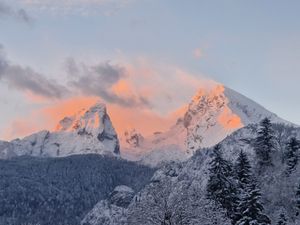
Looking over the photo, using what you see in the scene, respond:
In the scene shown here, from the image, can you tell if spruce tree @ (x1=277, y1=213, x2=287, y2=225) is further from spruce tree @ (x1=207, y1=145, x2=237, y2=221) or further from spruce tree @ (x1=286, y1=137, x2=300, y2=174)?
spruce tree @ (x1=286, y1=137, x2=300, y2=174)

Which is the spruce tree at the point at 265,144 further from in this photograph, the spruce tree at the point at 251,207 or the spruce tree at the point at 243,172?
the spruce tree at the point at 251,207

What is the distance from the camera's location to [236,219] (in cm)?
6831

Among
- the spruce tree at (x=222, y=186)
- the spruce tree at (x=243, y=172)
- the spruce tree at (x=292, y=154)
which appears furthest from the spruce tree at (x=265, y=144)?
the spruce tree at (x=243, y=172)

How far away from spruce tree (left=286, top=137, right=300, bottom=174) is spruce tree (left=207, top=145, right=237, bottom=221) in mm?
15670

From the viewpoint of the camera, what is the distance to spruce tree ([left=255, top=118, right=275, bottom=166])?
91.5 m

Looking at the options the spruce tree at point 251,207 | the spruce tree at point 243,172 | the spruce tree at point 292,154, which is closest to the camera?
the spruce tree at point 251,207

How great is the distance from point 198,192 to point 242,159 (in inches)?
543

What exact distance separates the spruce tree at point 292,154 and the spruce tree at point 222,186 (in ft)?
51.4

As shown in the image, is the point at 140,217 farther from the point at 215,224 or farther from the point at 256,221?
the point at 256,221

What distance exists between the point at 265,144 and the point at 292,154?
4383 millimetres

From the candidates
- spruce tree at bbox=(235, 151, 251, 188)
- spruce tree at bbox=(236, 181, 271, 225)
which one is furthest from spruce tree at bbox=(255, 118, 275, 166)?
spruce tree at bbox=(236, 181, 271, 225)

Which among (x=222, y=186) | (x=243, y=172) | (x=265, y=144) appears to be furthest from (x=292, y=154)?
(x=222, y=186)

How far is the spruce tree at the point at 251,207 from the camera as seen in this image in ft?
208

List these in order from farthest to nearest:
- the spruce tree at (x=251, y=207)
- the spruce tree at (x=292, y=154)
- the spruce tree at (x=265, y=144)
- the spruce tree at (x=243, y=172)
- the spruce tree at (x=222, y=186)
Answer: the spruce tree at (x=292, y=154) < the spruce tree at (x=265, y=144) < the spruce tree at (x=243, y=172) < the spruce tree at (x=222, y=186) < the spruce tree at (x=251, y=207)
